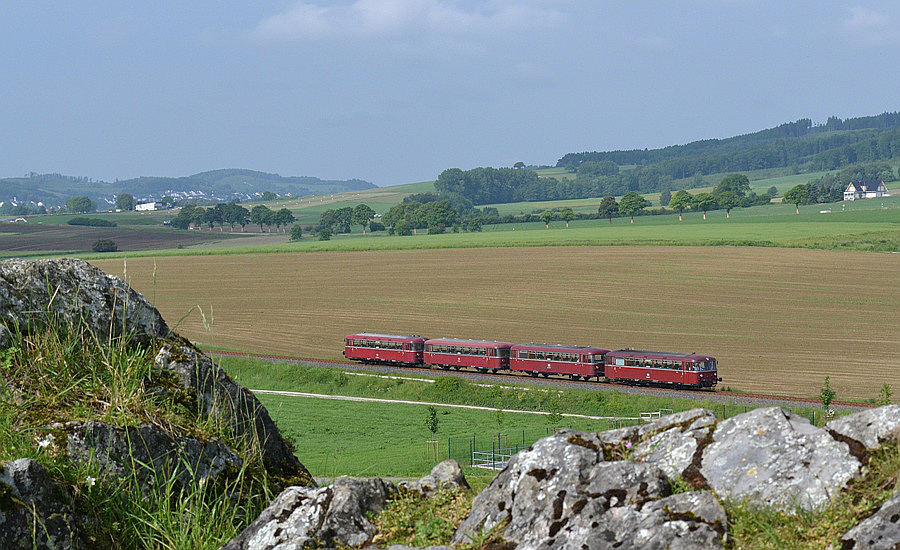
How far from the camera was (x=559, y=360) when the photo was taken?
6091 centimetres

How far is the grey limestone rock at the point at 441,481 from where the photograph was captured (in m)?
7.61

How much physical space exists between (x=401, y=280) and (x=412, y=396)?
184 feet

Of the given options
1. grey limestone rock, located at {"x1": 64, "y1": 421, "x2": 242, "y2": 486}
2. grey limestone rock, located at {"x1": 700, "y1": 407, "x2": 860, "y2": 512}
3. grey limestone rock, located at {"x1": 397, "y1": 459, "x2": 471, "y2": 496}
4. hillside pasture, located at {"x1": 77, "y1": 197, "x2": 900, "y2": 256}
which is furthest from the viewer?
hillside pasture, located at {"x1": 77, "y1": 197, "x2": 900, "y2": 256}

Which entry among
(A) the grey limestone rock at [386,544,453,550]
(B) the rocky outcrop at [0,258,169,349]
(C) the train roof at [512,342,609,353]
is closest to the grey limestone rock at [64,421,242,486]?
(B) the rocky outcrop at [0,258,169,349]

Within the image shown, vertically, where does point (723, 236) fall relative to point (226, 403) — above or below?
below

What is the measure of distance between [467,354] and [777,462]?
5927 cm

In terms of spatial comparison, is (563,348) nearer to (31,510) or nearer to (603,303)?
(603,303)

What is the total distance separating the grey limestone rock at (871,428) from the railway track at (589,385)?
39.7m

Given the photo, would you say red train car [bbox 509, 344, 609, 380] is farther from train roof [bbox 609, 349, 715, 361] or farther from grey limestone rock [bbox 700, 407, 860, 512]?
grey limestone rock [bbox 700, 407, 860, 512]

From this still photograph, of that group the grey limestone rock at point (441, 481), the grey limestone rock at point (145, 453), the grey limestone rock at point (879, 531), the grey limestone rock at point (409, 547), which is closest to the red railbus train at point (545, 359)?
the grey limestone rock at point (441, 481)

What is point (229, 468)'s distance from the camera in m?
8.12

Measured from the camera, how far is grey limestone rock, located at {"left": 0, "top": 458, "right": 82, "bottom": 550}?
6.38 meters

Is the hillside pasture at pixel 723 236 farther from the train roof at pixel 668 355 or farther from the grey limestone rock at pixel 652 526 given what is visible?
the grey limestone rock at pixel 652 526

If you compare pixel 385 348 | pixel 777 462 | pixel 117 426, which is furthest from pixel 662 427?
pixel 385 348
